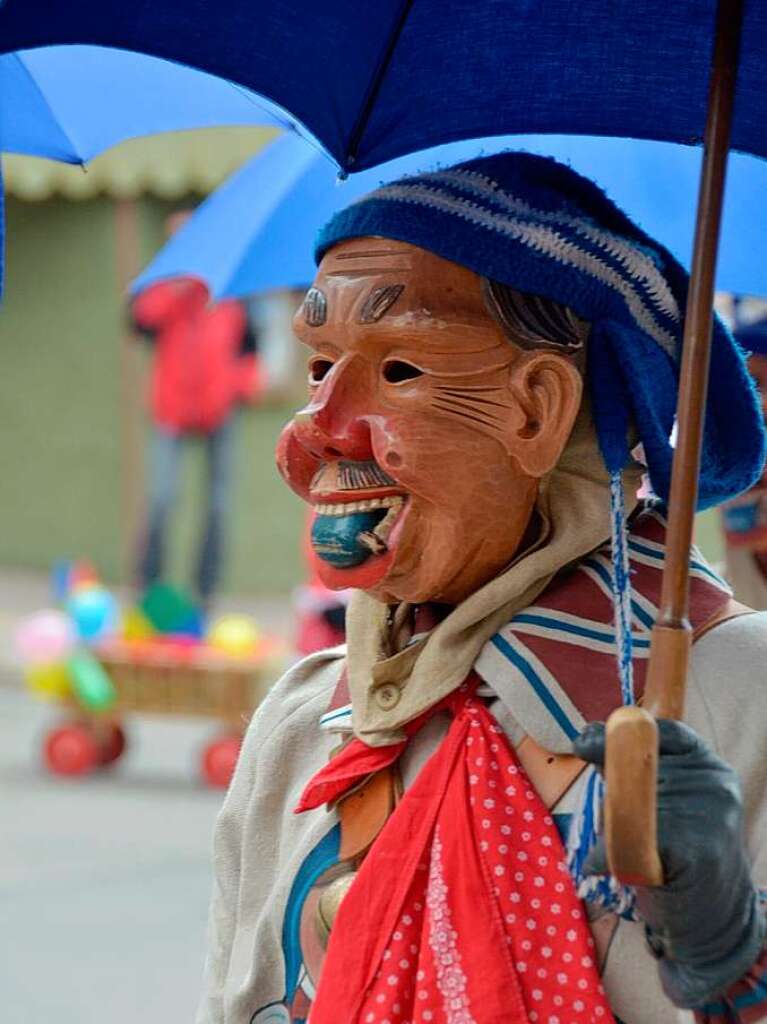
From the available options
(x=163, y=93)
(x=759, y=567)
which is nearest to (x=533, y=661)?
(x=163, y=93)

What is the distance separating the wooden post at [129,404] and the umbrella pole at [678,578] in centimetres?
1149

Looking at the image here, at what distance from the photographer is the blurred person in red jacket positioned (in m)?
10.8

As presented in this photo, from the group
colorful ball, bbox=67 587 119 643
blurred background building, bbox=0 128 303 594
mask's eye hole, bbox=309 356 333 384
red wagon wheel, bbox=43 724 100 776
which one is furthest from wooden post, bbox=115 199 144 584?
mask's eye hole, bbox=309 356 333 384

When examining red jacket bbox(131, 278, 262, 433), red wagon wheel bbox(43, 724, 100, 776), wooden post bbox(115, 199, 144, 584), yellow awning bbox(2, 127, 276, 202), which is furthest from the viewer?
wooden post bbox(115, 199, 144, 584)

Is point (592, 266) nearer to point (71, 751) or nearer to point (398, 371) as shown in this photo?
point (398, 371)

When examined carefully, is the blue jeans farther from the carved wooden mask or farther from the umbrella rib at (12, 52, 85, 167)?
the carved wooden mask

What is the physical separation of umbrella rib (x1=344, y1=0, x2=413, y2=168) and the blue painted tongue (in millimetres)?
519

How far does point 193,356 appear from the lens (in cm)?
1102

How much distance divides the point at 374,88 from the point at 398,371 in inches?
15.5

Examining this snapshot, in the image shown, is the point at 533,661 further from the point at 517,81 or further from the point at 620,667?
the point at 517,81

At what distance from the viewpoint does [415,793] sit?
1.97m

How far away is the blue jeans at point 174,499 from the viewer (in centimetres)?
1141

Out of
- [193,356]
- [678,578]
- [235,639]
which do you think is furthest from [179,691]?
[678,578]

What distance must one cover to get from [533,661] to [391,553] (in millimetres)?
192
